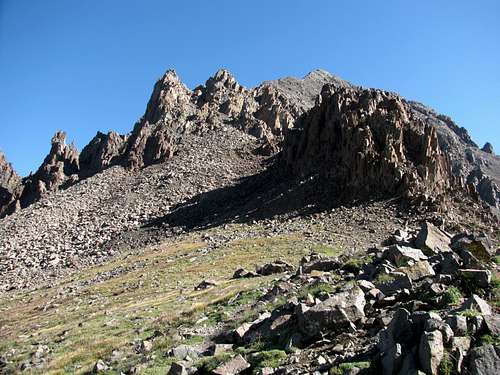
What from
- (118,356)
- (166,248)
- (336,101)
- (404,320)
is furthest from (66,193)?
(404,320)

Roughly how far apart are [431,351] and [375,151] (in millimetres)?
48463

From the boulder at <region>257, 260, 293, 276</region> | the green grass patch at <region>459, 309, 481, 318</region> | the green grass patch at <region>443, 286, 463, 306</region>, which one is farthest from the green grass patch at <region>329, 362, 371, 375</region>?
the boulder at <region>257, 260, 293, 276</region>

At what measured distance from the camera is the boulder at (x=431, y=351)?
8802 mm

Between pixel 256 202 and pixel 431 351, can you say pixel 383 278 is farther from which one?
pixel 256 202

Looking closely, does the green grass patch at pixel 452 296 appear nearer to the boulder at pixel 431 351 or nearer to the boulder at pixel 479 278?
the boulder at pixel 479 278

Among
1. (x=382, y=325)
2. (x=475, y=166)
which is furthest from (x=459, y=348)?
(x=475, y=166)

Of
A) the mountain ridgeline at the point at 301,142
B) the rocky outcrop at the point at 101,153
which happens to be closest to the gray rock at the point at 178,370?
the mountain ridgeline at the point at 301,142

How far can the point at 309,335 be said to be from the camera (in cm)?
1344

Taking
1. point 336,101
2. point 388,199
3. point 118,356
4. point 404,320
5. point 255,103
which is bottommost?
point 118,356

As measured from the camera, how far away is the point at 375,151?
5544 cm

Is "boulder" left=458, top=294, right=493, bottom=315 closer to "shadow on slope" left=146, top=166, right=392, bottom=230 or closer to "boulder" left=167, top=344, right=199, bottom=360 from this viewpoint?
"boulder" left=167, top=344, right=199, bottom=360

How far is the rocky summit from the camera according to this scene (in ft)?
42.0

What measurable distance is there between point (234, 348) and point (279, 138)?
92.0m

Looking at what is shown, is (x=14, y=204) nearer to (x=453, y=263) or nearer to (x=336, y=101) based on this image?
(x=336, y=101)
